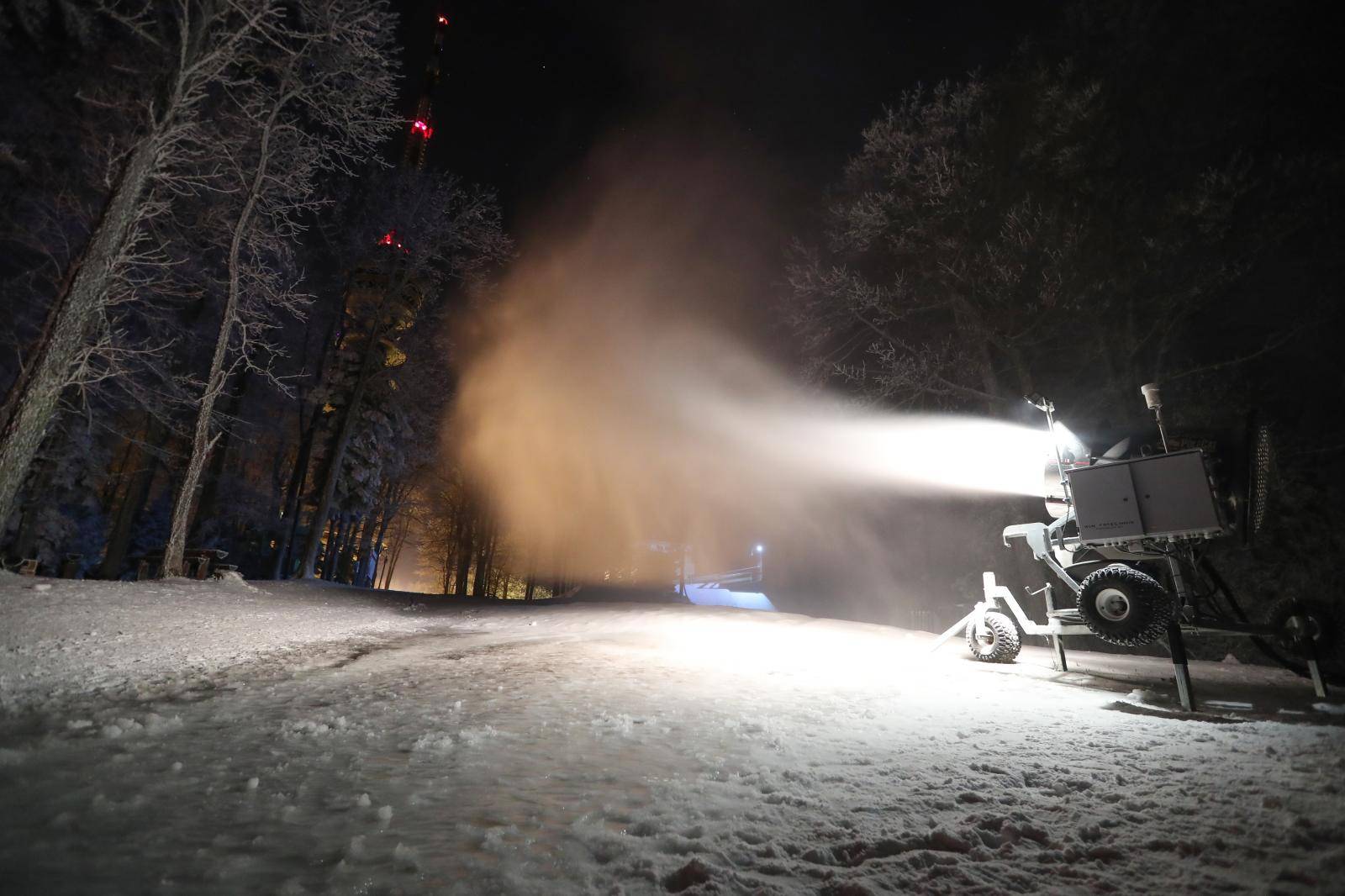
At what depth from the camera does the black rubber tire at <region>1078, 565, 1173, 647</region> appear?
4.77 m

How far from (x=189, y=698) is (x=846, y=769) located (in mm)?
4296

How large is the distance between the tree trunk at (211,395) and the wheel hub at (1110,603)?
14077 millimetres

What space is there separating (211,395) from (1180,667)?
48.6 feet

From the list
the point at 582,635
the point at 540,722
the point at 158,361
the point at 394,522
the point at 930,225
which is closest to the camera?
the point at 540,722

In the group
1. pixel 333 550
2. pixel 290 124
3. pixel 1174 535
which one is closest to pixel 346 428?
pixel 333 550

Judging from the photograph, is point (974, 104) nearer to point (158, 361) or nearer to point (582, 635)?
point (582, 635)

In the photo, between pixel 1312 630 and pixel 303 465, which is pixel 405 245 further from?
pixel 1312 630

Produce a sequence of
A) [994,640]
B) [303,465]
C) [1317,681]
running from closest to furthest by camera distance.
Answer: [1317,681] < [994,640] < [303,465]

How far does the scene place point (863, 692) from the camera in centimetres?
467

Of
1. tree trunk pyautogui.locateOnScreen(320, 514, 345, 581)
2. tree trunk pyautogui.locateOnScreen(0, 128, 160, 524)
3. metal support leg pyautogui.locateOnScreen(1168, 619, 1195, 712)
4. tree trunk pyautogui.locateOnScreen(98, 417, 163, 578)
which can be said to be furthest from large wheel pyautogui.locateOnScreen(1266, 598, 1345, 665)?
tree trunk pyautogui.locateOnScreen(320, 514, 345, 581)

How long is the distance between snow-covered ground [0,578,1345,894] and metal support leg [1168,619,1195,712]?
1.00 ft

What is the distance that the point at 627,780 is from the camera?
8.34 ft

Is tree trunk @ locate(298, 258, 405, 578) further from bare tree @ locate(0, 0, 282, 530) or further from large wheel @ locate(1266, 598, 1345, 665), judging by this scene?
large wheel @ locate(1266, 598, 1345, 665)

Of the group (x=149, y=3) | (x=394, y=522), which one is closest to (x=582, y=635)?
(x=149, y=3)
